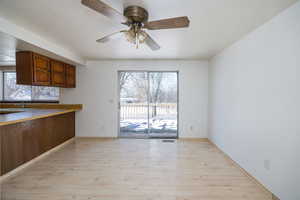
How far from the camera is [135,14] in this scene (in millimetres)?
1577

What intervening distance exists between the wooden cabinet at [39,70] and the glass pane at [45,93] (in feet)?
2.90

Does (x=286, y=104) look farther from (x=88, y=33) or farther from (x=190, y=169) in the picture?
(x=88, y=33)

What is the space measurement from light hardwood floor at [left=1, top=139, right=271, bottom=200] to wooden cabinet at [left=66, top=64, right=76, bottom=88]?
172cm

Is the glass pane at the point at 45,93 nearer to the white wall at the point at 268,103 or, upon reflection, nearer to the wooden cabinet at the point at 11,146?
the wooden cabinet at the point at 11,146

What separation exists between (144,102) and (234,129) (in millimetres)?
2428

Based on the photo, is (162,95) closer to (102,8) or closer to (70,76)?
(70,76)

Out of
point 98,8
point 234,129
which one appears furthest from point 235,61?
point 98,8

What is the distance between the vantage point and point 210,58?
153 inches

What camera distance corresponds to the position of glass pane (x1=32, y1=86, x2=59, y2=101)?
4.34 m

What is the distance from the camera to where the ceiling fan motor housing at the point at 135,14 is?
156 cm

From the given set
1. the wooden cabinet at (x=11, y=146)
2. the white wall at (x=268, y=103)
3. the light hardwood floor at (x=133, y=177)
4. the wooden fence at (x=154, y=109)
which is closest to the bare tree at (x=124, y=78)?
the wooden fence at (x=154, y=109)

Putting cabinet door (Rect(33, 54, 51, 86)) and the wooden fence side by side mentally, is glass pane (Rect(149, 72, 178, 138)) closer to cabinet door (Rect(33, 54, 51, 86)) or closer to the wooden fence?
the wooden fence

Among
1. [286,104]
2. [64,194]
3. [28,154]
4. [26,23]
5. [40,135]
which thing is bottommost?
[64,194]

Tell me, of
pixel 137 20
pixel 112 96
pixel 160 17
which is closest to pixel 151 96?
pixel 112 96
